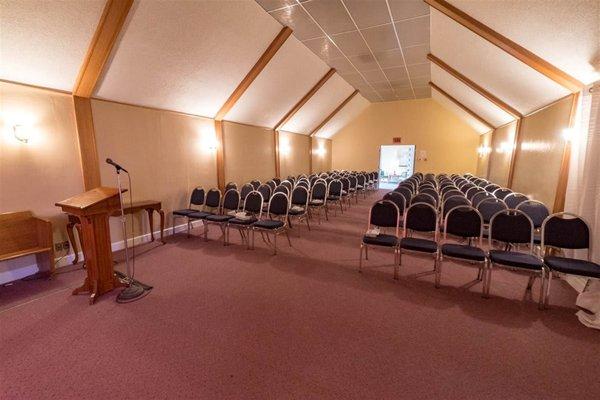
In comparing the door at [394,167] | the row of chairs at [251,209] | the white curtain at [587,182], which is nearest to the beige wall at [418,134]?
the door at [394,167]

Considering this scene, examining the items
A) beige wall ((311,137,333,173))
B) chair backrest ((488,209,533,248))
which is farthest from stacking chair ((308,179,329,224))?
beige wall ((311,137,333,173))

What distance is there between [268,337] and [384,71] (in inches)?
349

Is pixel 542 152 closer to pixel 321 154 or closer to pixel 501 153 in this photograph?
pixel 501 153

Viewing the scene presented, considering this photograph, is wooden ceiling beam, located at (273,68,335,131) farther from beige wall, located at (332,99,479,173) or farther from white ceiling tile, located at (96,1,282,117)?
beige wall, located at (332,99,479,173)

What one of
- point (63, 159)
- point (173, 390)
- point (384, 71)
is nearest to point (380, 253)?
point (173, 390)

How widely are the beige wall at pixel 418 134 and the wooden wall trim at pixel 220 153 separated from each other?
8992mm

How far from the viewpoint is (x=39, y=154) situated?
4184 millimetres

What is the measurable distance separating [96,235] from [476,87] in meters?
8.74

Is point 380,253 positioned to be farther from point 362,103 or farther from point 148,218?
point 362,103

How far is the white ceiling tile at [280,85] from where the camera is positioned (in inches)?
262

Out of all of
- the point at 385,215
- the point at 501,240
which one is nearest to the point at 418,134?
the point at 385,215

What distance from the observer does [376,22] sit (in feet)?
17.9

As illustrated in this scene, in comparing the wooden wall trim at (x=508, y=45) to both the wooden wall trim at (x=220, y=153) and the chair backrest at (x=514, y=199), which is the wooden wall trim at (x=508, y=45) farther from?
the wooden wall trim at (x=220, y=153)

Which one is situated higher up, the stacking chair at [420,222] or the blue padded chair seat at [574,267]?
the stacking chair at [420,222]
